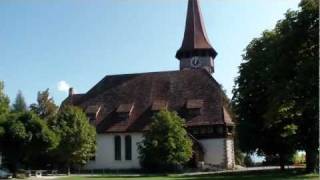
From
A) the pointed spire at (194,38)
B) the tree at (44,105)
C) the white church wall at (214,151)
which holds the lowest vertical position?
the white church wall at (214,151)

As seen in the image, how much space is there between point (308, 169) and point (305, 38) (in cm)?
1118

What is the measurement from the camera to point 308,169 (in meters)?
40.6

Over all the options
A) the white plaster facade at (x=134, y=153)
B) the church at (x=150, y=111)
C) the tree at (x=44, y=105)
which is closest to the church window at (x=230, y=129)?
the church at (x=150, y=111)

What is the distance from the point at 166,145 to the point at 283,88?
20.1m

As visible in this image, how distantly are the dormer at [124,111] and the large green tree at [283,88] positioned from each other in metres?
20.1

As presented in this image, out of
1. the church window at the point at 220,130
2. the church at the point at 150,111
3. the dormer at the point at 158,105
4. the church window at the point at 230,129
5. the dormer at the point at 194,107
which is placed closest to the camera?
the church window at the point at 220,130

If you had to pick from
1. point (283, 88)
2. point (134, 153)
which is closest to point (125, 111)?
point (134, 153)

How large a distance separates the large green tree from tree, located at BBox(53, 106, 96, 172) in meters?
16.9

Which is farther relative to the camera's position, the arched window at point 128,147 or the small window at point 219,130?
the arched window at point 128,147

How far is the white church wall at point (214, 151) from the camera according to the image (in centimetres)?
6084

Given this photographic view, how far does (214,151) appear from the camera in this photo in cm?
6116

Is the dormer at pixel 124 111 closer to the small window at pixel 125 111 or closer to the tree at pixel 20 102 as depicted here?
the small window at pixel 125 111

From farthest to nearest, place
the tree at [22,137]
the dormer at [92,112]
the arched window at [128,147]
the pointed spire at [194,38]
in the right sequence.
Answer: the pointed spire at [194,38]
the dormer at [92,112]
the arched window at [128,147]
the tree at [22,137]

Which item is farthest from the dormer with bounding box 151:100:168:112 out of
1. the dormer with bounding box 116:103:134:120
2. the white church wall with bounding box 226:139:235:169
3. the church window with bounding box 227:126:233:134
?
the white church wall with bounding box 226:139:235:169
